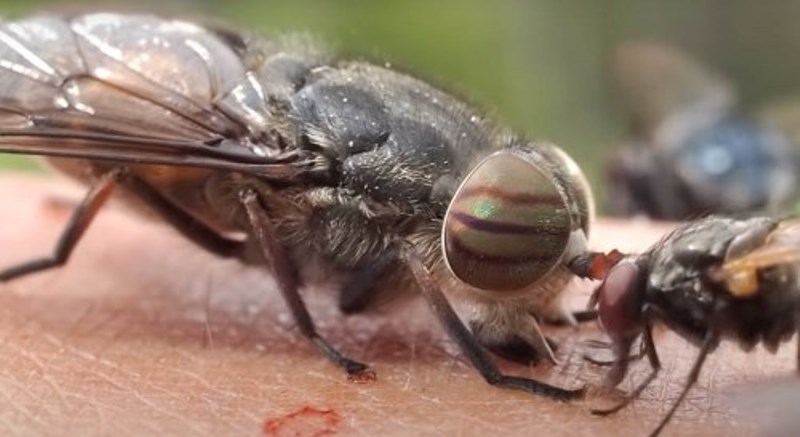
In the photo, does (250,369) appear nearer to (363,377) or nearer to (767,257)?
(363,377)

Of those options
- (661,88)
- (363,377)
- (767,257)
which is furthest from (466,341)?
(661,88)

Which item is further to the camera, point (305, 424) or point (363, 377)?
point (363, 377)

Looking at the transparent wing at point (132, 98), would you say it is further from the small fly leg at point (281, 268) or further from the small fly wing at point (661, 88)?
the small fly wing at point (661, 88)

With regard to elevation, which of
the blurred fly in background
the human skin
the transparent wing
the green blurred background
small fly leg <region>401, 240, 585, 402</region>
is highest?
the transparent wing

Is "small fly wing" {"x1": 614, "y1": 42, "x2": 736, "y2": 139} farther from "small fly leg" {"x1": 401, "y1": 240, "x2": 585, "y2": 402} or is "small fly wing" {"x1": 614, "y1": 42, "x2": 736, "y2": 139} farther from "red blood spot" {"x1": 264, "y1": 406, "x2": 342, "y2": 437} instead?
"red blood spot" {"x1": 264, "y1": 406, "x2": 342, "y2": 437}

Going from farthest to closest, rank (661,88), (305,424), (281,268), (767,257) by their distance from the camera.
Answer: (661,88), (281,268), (305,424), (767,257)

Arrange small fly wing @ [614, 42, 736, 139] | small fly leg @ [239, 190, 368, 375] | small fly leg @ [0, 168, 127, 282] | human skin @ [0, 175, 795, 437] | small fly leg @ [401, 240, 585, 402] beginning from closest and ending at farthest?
human skin @ [0, 175, 795, 437] → small fly leg @ [401, 240, 585, 402] → small fly leg @ [239, 190, 368, 375] → small fly leg @ [0, 168, 127, 282] → small fly wing @ [614, 42, 736, 139]

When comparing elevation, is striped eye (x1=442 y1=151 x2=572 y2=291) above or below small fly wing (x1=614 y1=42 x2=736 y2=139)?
above

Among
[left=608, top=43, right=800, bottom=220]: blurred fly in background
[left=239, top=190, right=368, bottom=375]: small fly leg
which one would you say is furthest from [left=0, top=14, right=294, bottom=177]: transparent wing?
[left=608, top=43, right=800, bottom=220]: blurred fly in background
